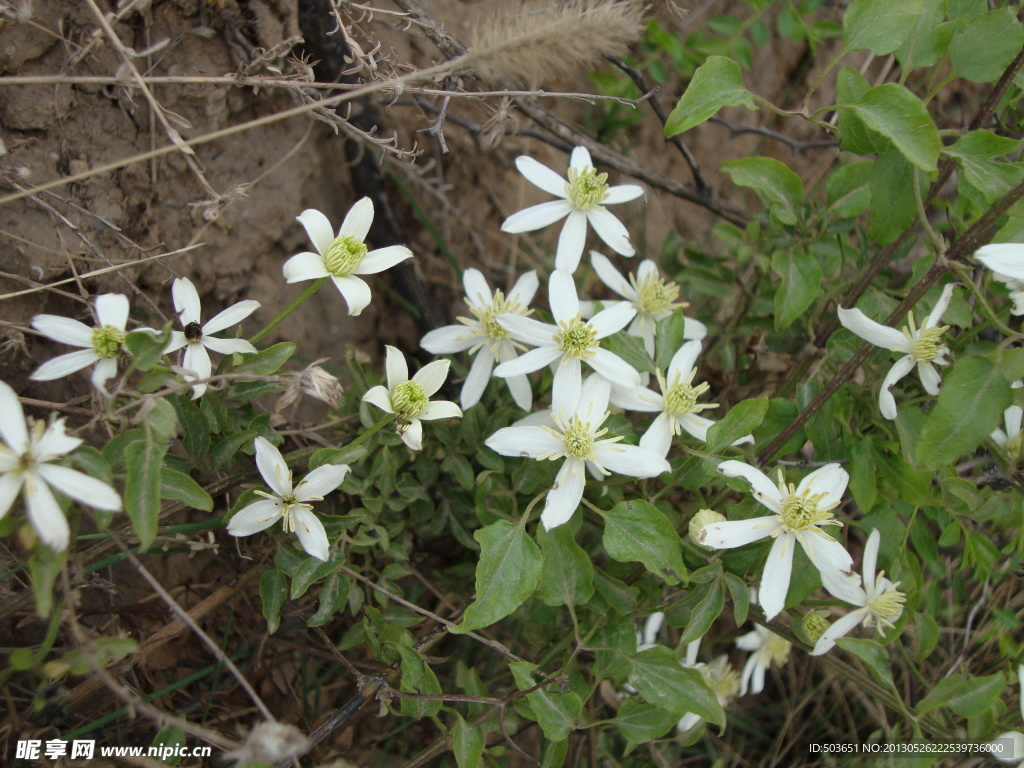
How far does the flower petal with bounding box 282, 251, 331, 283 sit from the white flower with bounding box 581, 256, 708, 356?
0.73 m

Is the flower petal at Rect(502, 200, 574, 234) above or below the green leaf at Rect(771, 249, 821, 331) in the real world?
above

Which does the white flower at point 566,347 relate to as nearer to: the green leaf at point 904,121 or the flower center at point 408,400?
the flower center at point 408,400

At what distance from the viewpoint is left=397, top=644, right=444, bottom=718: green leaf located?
1.50 m

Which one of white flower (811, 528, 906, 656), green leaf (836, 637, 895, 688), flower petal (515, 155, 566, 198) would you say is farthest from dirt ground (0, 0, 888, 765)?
green leaf (836, 637, 895, 688)

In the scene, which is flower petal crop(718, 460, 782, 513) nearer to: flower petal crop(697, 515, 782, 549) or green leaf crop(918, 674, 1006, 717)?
flower petal crop(697, 515, 782, 549)

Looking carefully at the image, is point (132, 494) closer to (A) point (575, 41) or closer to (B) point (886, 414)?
(A) point (575, 41)

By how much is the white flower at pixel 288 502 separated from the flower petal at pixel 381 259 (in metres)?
0.42

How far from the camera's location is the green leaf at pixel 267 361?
1.46 metres

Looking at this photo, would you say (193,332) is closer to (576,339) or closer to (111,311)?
(111,311)

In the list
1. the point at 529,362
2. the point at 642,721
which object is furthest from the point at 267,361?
the point at 642,721

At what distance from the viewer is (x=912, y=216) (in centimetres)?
161

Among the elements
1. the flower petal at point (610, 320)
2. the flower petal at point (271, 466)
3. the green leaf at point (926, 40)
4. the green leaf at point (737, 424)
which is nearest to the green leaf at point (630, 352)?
the flower petal at point (610, 320)

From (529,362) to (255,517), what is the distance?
662 millimetres

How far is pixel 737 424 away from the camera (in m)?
1.54
